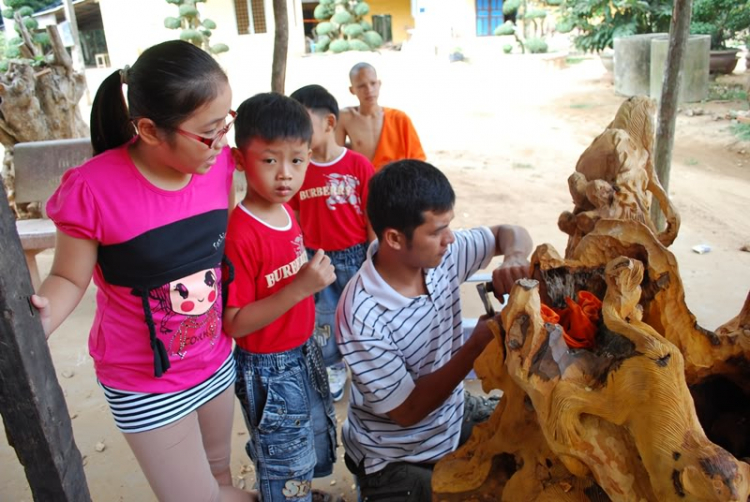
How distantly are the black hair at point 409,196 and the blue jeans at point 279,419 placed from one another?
1.62 feet

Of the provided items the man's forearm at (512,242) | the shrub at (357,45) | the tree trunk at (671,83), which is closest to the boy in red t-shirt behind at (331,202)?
the man's forearm at (512,242)

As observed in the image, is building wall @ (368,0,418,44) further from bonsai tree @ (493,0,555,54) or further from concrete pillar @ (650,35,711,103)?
concrete pillar @ (650,35,711,103)

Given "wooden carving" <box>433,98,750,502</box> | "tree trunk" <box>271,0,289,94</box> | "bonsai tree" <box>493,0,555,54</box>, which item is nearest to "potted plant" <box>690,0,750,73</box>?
"bonsai tree" <box>493,0,555,54</box>

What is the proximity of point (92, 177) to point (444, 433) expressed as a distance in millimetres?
1126

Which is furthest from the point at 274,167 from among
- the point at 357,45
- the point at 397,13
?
the point at 397,13

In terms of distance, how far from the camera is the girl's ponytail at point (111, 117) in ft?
4.85

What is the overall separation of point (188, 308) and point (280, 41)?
11.3ft

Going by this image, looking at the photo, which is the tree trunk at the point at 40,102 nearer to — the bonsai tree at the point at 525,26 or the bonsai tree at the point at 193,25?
the bonsai tree at the point at 193,25

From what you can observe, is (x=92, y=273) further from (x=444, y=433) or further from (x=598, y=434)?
(x=598, y=434)

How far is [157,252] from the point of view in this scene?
1414mm

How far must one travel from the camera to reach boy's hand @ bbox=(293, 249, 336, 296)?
151 cm

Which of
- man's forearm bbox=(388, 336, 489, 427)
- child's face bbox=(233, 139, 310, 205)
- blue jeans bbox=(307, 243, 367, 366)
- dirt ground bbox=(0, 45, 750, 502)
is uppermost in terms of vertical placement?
child's face bbox=(233, 139, 310, 205)

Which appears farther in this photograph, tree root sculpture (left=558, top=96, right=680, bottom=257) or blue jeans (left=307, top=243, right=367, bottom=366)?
blue jeans (left=307, top=243, right=367, bottom=366)

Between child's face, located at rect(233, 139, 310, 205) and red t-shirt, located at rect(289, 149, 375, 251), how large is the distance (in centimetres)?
104
